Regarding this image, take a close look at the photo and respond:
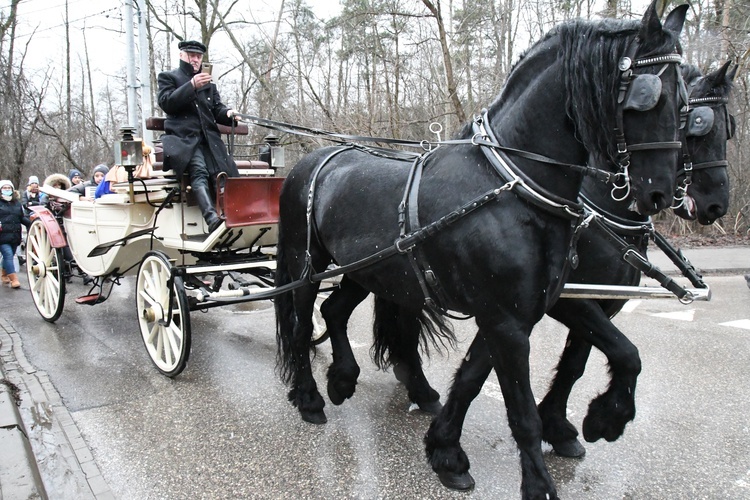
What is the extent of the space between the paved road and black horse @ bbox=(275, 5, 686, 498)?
1.65ft

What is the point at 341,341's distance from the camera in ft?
12.3

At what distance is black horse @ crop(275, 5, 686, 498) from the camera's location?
2057 millimetres

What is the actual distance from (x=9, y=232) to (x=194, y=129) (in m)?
5.76

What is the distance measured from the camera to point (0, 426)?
3.21 metres

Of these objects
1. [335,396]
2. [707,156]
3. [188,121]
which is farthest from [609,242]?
[188,121]

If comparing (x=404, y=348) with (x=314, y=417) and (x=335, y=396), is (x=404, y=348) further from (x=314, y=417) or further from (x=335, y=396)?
(x=314, y=417)

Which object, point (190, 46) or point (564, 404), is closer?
point (564, 404)

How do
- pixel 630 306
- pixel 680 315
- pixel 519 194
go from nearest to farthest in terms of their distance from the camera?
1. pixel 519 194
2. pixel 680 315
3. pixel 630 306

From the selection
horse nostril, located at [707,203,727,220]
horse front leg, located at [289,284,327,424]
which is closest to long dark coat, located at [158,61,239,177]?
horse front leg, located at [289,284,327,424]

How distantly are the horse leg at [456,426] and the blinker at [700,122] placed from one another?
165cm

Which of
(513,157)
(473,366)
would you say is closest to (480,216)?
(513,157)

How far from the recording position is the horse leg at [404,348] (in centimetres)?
380

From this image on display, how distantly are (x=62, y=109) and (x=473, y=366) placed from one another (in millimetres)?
29890

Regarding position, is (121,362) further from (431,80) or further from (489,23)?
(489,23)
